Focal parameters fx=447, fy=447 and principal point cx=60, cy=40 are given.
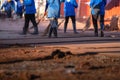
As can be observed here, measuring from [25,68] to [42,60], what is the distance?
1215mm

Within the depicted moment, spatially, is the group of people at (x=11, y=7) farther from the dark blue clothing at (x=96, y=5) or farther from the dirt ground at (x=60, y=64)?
the dirt ground at (x=60, y=64)

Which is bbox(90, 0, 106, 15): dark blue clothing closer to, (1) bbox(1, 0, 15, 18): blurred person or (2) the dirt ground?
(2) the dirt ground

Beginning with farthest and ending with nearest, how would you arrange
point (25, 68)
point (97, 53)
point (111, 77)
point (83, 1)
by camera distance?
point (83, 1) → point (97, 53) → point (25, 68) → point (111, 77)

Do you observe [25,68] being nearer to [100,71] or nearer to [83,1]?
[100,71]

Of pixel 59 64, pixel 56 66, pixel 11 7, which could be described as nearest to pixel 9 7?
pixel 11 7

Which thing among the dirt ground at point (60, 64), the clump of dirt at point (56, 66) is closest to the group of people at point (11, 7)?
the dirt ground at point (60, 64)

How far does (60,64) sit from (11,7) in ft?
→ 93.2

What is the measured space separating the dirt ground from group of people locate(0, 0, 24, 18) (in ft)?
75.4

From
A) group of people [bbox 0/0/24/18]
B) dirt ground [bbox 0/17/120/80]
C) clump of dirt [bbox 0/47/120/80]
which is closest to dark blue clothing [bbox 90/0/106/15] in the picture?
dirt ground [bbox 0/17/120/80]

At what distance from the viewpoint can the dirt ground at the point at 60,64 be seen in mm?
7414

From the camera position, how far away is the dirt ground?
292 inches

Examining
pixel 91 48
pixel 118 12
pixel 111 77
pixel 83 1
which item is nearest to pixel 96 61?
pixel 111 77

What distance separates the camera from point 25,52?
1109 cm

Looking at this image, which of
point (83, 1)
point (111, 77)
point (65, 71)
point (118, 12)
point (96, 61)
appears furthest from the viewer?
point (83, 1)
